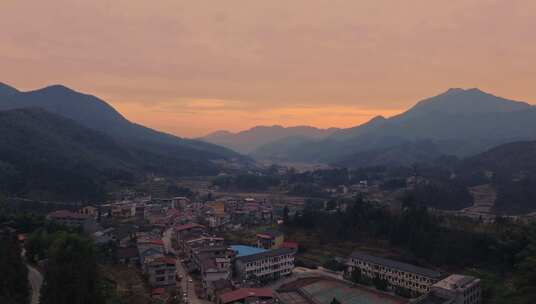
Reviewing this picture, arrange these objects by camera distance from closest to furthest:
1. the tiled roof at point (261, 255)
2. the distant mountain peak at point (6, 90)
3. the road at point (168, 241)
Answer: the tiled roof at point (261, 255) → the road at point (168, 241) → the distant mountain peak at point (6, 90)

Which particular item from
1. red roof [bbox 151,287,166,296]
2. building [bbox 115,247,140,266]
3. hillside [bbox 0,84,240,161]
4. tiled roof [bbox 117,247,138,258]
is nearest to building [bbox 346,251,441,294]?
red roof [bbox 151,287,166,296]

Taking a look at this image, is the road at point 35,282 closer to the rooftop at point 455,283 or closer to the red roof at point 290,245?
the red roof at point 290,245

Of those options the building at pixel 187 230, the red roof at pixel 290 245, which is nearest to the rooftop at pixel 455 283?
the red roof at pixel 290 245

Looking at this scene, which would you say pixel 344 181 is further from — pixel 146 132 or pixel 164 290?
pixel 146 132

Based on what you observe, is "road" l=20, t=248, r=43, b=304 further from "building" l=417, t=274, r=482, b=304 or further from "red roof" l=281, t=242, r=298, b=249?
"building" l=417, t=274, r=482, b=304

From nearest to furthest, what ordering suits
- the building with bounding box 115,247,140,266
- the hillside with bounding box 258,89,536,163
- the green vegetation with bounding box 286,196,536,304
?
the green vegetation with bounding box 286,196,536,304
the building with bounding box 115,247,140,266
the hillside with bounding box 258,89,536,163

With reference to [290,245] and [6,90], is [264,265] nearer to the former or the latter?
[290,245]
